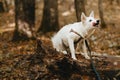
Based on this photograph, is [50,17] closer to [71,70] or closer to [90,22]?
[90,22]

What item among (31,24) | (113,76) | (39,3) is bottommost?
(113,76)

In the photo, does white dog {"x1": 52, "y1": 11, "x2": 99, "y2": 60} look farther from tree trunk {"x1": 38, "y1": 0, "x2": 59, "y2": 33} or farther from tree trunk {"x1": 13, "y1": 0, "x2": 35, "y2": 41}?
tree trunk {"x1": 38, "y1": 0, "x2": 59, "y2": 33}

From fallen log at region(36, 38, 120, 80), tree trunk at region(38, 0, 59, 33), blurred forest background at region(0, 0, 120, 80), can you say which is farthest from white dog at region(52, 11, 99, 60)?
tree trunk at region(38, 0, 59, 33)

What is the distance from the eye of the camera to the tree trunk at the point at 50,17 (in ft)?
79.9

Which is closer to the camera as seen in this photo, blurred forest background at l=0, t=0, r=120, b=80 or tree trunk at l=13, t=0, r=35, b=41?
blurred forest background at l=0, t=0, r=120, b=80

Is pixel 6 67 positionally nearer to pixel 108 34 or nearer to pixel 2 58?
pixel 2 58

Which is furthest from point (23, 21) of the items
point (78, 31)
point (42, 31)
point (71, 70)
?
point (71, 70)

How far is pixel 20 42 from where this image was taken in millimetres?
20031

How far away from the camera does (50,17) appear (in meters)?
24.7

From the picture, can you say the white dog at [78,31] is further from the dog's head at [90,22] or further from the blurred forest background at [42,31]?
the blurred forest background at [42,31]

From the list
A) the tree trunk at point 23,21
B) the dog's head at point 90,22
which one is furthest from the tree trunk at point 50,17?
the dog's head at point 90,22

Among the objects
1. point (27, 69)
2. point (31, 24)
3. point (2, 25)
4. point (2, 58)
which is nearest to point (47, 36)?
point (31, 24)

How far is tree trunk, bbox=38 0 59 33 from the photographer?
24.4 m

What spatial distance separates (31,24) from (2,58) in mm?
10887
